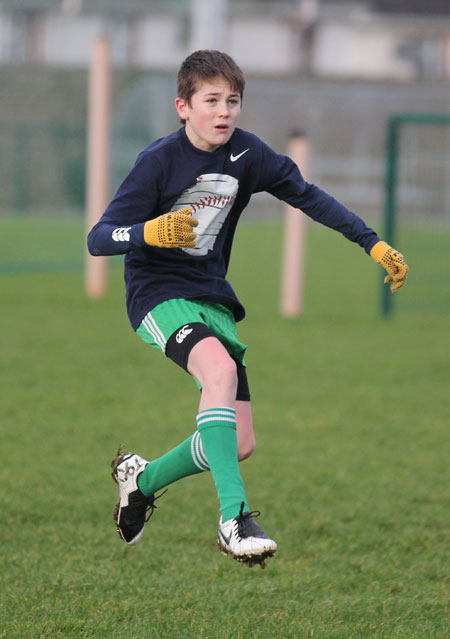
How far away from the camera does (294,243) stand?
1266cm

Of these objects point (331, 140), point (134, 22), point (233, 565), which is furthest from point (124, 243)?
point (134, 22)

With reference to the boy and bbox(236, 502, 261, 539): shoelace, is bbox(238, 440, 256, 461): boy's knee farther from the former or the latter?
bbox(236, 502, 261, 539): shoelace

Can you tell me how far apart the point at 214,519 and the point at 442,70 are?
4319 cm

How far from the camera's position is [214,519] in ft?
17.7

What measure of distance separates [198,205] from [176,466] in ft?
3.33

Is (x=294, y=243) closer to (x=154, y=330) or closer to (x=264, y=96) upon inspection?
(x=154, y=330)

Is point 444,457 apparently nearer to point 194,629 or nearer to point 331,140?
point 194,629

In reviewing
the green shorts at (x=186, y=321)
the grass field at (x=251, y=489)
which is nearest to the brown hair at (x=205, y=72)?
the green shorts at (x=186, y=321)

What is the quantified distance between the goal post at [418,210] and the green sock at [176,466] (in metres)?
8.78

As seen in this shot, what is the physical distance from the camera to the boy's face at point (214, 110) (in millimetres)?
3949

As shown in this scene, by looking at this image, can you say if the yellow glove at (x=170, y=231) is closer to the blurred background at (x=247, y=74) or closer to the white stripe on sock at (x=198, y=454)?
the white stripe on sock at (x=198, y=454)

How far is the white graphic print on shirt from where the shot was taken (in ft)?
13.4

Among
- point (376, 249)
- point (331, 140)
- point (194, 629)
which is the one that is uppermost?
point (331, 140)

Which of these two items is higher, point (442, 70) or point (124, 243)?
point (442, 70)
